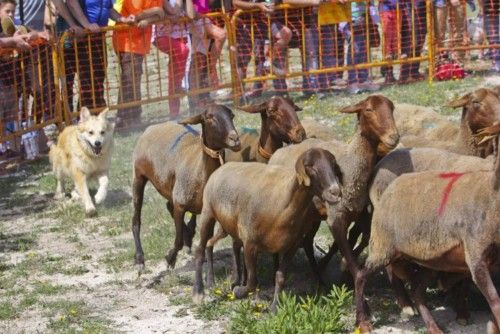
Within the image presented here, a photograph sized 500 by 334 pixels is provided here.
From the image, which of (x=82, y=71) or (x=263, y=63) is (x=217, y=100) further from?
(x=82, y=71)

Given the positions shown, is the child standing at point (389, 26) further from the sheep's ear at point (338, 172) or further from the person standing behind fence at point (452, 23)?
the sheep's ear at point (338, 172)

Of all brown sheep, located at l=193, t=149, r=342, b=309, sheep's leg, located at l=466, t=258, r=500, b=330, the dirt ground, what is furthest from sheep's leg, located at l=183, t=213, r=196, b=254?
sheep's leg, located at l=466, t=258, r=500, b=330

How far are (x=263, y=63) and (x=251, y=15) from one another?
2.94ft

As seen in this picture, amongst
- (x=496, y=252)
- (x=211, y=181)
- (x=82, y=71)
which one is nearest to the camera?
(x=496, y=252)

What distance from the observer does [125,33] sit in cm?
1669

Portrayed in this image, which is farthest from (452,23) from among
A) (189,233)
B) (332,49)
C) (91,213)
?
(189,233)

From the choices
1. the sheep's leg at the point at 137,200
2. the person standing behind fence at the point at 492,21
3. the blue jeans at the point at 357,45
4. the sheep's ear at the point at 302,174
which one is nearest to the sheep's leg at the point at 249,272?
the sheep's ear at the point at 302,174

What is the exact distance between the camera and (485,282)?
7527 mm

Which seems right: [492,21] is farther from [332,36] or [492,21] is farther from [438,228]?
[438,228]

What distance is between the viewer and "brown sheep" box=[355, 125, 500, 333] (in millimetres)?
7551

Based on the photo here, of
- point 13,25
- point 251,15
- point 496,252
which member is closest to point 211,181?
point 496,252

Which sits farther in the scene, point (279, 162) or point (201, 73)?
point (201, 73)

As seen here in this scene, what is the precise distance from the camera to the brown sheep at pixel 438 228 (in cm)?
755

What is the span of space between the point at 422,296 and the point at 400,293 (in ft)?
1.29
